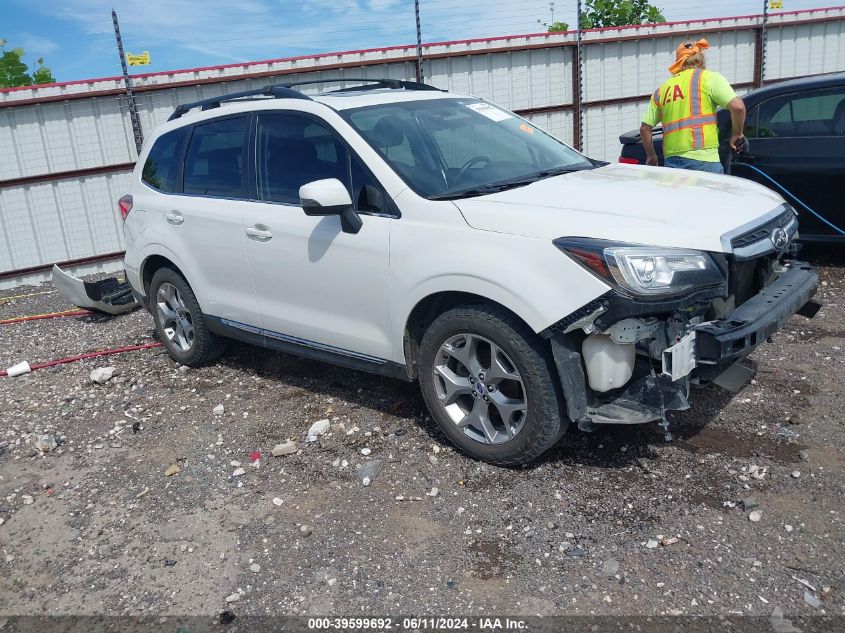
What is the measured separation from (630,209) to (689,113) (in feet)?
10.1

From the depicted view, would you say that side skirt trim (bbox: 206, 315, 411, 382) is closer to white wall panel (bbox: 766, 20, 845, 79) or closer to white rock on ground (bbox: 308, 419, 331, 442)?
white rock on ground (bbox: 308, 419, 331, 442)

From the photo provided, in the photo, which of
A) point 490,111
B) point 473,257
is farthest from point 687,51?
point 473,257

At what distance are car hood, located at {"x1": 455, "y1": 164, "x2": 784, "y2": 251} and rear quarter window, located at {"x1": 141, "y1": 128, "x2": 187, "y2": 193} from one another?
2.76 metres

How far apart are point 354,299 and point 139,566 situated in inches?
69.4

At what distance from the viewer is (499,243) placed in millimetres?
3699

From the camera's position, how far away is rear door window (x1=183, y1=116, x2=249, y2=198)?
5.15m

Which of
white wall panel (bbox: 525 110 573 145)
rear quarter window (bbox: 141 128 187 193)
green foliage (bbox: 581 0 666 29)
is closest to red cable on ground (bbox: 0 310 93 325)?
rear quarter window (bbox: 141 128 187 193)

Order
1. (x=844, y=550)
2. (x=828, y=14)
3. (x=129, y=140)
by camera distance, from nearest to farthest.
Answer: (x=844, y=550)
(x=129, y=140)
(x=828, y=14)

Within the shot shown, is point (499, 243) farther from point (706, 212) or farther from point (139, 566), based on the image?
point (139, 566)

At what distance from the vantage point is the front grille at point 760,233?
3610 mm

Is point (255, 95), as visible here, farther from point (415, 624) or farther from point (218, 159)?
point (415, 624)

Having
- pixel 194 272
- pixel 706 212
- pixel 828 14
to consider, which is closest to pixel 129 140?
pixel 194 272

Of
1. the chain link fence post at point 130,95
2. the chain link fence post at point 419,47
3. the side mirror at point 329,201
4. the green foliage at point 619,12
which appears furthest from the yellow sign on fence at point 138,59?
the green foliage at point 619,12

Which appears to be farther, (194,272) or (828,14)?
(828,14)
